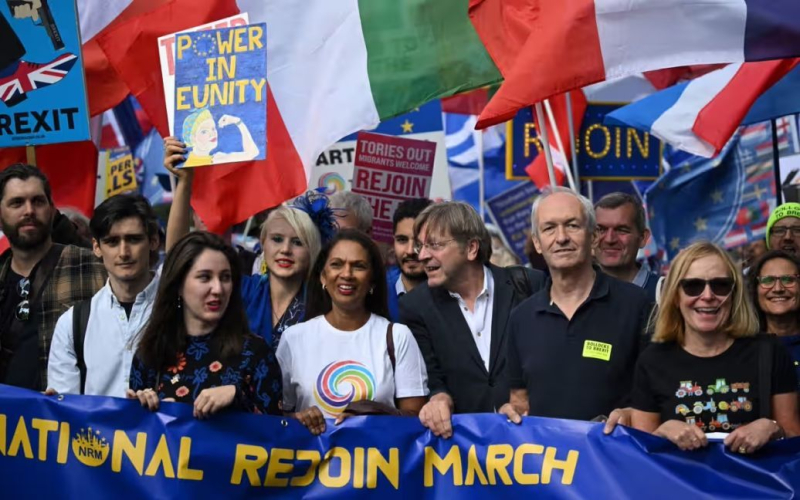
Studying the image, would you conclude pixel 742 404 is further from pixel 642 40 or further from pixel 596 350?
pixel 642 40

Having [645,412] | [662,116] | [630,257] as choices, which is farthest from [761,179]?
[645,412]

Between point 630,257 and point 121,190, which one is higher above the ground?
point 121,190

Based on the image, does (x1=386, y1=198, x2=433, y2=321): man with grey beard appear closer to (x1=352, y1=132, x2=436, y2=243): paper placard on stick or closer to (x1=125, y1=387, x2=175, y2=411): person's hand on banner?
(x1=352, y1=132, x2=436, y2=243): paper placard on stick

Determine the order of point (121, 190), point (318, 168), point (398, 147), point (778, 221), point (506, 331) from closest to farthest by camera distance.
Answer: point (506, 331), point (778, 221), point (398, 147), point (318, 168), point (121, 190)

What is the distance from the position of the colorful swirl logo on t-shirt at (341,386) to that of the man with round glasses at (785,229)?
133 inches

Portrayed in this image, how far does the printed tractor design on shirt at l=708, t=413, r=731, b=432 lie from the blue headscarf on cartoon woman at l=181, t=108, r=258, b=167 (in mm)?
2549

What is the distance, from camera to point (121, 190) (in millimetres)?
13070

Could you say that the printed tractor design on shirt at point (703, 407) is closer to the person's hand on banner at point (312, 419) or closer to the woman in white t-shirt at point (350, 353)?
the woman in white t-shirt at point (350, 353)

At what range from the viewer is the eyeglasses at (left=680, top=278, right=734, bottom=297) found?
518 cm

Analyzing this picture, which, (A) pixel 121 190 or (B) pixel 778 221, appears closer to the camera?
(B) pixel 778 221

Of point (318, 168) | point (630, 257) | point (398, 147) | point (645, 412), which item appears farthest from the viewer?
point (318, 168)

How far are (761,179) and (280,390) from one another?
26.2 feet

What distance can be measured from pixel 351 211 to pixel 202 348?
7.57ft

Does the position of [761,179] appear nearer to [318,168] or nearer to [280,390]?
[318,168]
